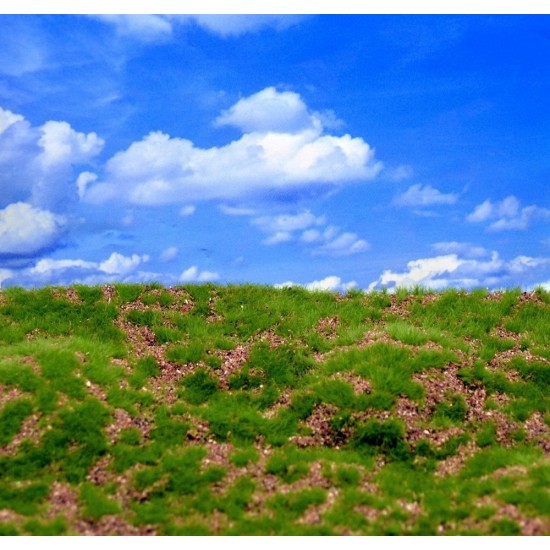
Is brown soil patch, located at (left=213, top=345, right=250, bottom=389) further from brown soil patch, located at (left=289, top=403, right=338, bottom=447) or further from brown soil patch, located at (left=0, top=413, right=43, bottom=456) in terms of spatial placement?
brown soil patch, located at (left=0, top=413, right=43, bottom=456)

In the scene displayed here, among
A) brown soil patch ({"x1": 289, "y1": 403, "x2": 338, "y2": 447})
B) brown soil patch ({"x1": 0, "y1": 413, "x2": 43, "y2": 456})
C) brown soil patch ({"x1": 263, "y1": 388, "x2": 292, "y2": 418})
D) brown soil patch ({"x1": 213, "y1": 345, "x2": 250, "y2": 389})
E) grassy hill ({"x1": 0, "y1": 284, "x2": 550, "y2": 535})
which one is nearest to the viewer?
grassy hill ({"x1": 0, "y1": 284, "x2": 550, "y2": 535})

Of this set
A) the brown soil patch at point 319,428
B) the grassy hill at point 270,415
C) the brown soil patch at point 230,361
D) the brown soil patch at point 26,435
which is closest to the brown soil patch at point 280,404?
the grassy hill at point 270,415

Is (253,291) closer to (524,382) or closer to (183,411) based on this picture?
(183,411)

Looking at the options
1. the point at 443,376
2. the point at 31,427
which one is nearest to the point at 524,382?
the point at 443,376

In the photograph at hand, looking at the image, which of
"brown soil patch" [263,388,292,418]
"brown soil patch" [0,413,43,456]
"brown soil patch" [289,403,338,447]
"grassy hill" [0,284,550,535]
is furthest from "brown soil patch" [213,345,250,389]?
"brown soil patch" [0,413,43,456]

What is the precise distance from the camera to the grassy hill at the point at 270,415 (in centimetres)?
1311

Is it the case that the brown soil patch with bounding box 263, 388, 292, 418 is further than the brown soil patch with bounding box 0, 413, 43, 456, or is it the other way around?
the brown soil patch with bounding box 263, 388, 292, 418

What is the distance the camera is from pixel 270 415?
1767 centimetres

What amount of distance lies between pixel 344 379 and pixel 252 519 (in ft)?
20.7

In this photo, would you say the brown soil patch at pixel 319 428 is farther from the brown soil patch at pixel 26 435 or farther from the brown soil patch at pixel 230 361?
the brown soil patch at pixel 26 435

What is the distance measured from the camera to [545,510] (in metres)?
12.3

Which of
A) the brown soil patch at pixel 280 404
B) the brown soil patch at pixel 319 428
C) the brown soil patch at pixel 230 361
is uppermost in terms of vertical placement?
the brown soil patch at pixel 230 361

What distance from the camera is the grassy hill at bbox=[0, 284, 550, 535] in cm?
1311
